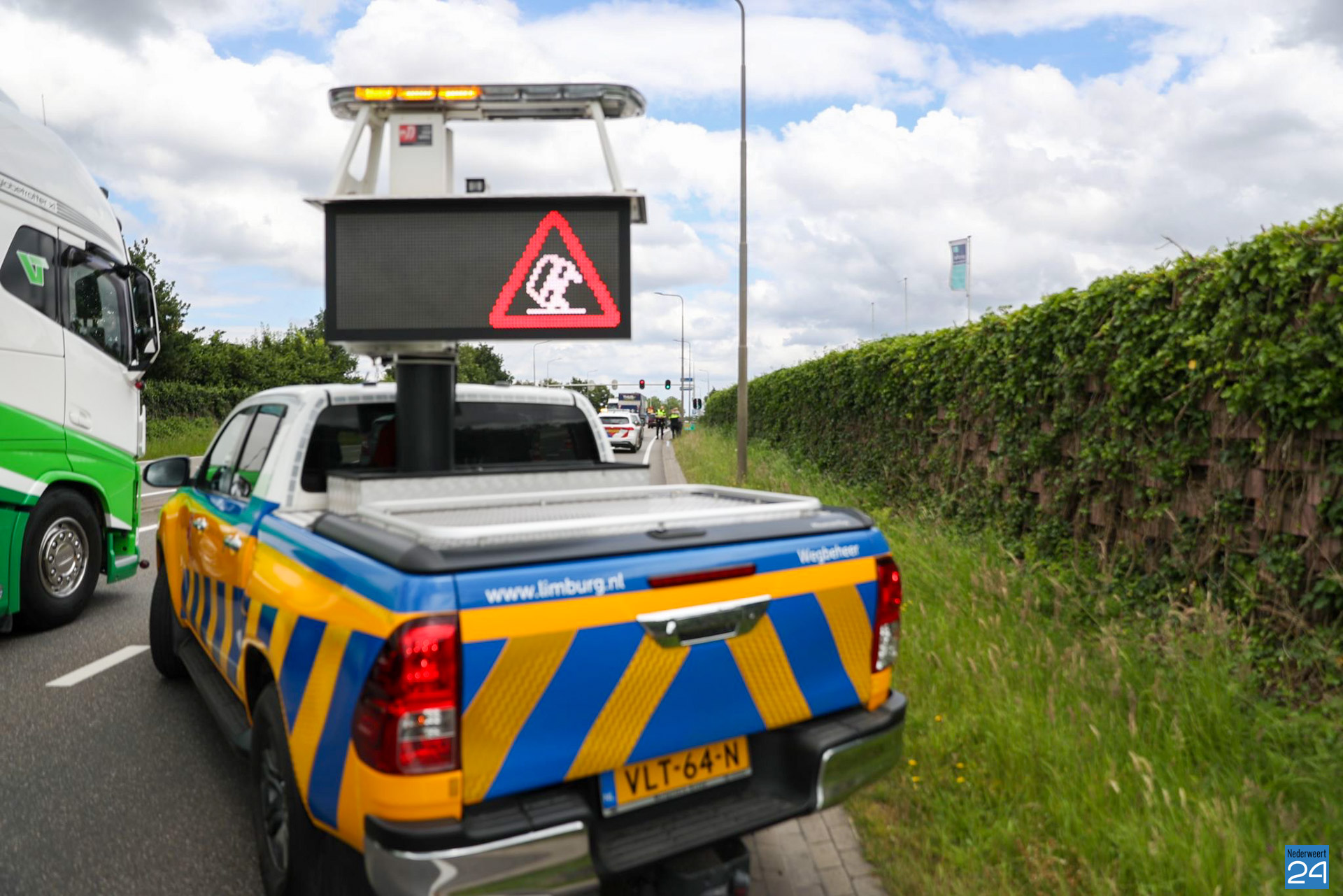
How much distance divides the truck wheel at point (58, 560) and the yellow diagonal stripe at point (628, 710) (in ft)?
19.5

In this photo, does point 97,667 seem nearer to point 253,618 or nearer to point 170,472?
point 170,472

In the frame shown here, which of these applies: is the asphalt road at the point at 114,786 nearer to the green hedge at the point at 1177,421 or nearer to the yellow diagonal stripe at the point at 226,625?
the yellow diagonal stripe at the point at 226,625

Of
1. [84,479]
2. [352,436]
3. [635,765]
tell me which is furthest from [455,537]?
[84,479]

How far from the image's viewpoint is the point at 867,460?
1125cm

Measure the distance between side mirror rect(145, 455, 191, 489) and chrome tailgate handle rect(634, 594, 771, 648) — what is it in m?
3.47

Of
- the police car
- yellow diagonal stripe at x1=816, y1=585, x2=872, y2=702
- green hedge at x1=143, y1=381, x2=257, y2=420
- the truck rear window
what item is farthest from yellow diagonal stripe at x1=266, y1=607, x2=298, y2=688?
green hedge at x1=143, y1=381, x2=257, y2=420

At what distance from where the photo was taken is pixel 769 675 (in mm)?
2758

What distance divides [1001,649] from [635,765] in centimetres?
276

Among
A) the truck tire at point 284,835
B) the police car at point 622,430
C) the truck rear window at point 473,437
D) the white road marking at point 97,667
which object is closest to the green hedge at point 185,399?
→ the police car at point 622,430

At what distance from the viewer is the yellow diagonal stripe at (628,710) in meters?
2.43

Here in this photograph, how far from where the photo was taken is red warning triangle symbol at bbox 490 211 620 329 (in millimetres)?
3816

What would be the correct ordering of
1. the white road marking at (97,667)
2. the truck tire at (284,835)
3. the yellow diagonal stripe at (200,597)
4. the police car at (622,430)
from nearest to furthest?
the truck tire at (284,835) < the yellow diagonal stripe at (200,597) < the white road marking at (97,667) < the police car at (622,430)

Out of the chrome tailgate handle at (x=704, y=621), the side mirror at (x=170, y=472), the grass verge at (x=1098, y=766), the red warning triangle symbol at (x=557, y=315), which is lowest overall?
the grass verge at (x=1098, y=766)

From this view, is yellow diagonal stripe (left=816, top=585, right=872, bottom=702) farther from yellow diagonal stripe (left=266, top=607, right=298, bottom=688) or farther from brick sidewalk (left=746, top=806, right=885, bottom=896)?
yellow diagonal stripe (left=266, top=607, right=298, bottom=688)
